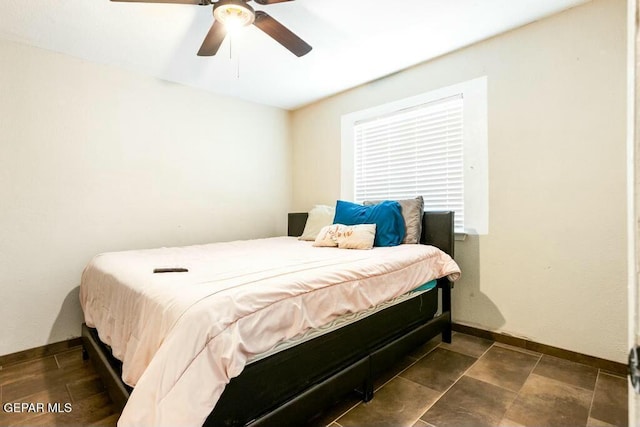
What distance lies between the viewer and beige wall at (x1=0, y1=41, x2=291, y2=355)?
2.38 meters

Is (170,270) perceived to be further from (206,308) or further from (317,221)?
(317,221)

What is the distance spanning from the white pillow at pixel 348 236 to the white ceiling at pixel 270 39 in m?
1.51

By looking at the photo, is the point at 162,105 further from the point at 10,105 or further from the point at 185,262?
the point at 185,262

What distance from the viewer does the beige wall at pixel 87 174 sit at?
2383 mm

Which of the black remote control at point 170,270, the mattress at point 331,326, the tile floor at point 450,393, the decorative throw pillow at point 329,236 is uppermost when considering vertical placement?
the decorative throw pillow at point 329,236

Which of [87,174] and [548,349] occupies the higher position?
[87,174]

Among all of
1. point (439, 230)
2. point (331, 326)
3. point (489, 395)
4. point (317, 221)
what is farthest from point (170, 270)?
point (439, 230)

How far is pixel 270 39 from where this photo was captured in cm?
245

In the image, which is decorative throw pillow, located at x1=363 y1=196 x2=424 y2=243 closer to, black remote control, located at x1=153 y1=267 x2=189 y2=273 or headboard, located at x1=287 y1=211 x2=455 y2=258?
headboard, located at x1=287 y1=211 x2=455 y2=258

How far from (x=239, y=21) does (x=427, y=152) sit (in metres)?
1.94

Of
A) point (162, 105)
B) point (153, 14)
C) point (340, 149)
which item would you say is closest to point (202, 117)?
point (162, 105)

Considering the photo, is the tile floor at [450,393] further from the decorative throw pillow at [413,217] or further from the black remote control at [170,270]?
the decorative throw pillow at [413,217]

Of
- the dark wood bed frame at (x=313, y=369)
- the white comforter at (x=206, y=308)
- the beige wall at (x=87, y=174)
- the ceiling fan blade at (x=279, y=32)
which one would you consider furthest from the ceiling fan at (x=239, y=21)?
the dark wood bed frame at (x=313, y=369)

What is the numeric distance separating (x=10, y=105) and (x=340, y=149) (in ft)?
9.49
